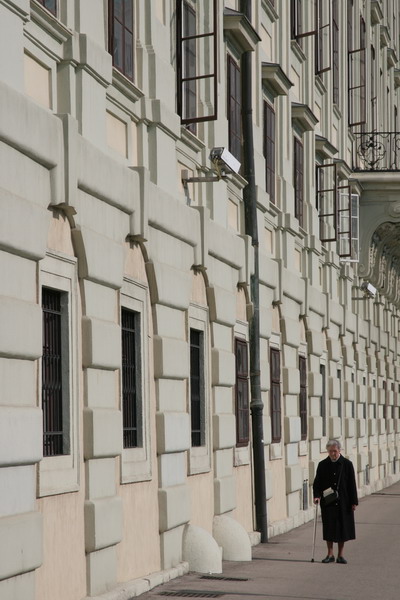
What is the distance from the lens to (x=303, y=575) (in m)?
16.5

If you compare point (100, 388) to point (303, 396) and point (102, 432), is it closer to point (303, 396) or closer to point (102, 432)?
point (102, 432)

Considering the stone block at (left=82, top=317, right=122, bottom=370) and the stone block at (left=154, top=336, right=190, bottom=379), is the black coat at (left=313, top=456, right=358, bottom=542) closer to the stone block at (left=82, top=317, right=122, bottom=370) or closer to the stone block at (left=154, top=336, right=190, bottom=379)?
the stone block at (left=154, top=336, right=190, bottom=379)

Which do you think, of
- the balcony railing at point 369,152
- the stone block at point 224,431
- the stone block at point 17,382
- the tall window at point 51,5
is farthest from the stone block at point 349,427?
the stone block at point 17,382

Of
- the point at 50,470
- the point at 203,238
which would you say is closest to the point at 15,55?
the point at 50,470

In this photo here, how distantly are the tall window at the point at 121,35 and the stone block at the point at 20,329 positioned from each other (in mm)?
3722

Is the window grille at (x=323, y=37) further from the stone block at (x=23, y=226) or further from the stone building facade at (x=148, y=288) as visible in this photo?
the stone block at (x=23, y=226)

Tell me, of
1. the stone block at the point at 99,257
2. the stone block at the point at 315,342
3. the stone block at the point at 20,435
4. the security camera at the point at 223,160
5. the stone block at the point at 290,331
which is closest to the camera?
the stone block at the point at 20,435

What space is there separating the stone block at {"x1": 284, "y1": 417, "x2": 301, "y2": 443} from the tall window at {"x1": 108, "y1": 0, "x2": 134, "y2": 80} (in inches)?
387

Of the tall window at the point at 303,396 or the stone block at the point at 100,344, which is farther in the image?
the tall window at the point at 303,396

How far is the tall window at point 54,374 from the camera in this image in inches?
476

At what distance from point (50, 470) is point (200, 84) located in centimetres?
709

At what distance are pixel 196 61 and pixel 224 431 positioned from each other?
168 inches

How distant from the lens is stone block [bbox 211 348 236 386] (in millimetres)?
17797

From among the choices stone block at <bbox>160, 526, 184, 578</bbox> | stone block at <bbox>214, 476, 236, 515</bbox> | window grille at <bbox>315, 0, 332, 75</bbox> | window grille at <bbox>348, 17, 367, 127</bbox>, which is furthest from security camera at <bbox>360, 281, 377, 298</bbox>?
stone block at <bbox>160, 526, 184, 578</bbox>
